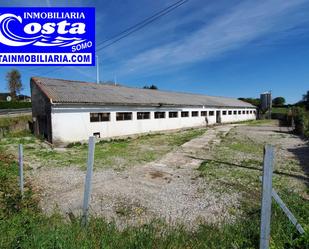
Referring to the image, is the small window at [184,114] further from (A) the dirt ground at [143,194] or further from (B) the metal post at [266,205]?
(B) the metal post at [266,205]

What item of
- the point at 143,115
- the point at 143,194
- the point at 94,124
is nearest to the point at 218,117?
the point at 143,115

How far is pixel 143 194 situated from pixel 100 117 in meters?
11.5

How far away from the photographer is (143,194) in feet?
20.3

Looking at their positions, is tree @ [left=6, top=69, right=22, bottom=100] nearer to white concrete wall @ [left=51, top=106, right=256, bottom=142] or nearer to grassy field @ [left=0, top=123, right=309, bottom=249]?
white concrete wall @ [left=51, top=106, right=256, bottom=142]

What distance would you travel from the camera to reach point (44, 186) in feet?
22.2

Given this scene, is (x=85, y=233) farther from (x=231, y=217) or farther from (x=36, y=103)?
(x=36, y=103)

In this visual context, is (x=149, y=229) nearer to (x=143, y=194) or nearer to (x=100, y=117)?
(x=143, y=194)

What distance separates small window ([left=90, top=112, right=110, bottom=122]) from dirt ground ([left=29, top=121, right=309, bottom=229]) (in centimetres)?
757

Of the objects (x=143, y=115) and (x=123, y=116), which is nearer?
(x=123, y=116)

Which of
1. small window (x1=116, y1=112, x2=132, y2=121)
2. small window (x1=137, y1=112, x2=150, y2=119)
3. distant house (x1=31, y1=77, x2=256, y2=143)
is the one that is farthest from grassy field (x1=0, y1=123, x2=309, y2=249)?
small window (x1=137, y1=112, x2=150, y2=119)

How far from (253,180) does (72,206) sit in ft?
17.8

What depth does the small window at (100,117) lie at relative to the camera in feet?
53.1

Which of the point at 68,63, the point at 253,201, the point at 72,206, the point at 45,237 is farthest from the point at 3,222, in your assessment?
the point at 68,63

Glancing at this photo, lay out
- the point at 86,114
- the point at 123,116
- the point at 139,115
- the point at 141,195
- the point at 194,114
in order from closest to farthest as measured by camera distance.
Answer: the point at 141,195, the point at 86,114, the point at 123,116, the point at 139,115, the point at 194,114
